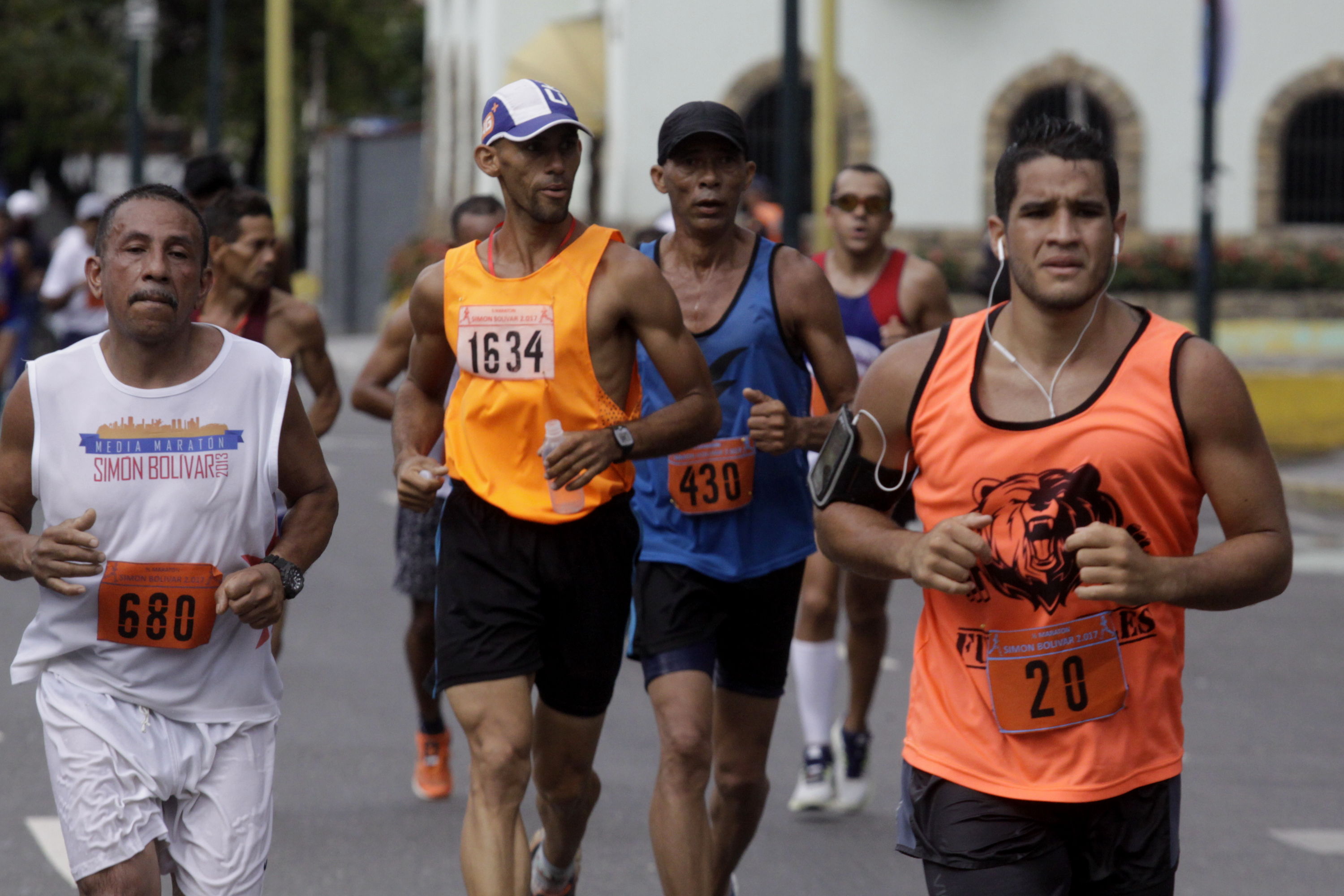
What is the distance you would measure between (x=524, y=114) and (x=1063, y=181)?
5.33ft

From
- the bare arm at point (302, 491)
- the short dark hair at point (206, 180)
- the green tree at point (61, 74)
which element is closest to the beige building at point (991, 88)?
the green tree at point (61, 74)

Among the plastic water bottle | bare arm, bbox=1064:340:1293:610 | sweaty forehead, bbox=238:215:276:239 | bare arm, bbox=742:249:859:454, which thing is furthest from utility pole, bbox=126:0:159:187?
bare arm, bbox=1064:340:1293:610

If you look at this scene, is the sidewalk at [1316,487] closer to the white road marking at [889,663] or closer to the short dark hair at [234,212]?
the white road marking at [889,663]

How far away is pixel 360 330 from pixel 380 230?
1.93 m

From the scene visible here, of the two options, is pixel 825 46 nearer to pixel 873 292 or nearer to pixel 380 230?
pixel 873 292

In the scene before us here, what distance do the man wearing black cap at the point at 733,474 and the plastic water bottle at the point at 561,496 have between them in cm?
51

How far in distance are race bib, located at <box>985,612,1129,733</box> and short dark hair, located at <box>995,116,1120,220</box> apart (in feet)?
2.36

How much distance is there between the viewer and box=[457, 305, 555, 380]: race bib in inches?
182

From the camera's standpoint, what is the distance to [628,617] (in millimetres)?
5086

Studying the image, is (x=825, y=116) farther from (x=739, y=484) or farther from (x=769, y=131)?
(x=739, y=484)

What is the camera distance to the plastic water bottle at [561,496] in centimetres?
459

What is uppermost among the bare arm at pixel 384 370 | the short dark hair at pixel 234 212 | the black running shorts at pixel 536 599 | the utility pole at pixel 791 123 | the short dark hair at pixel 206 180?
the utility pole at pixel 791 123

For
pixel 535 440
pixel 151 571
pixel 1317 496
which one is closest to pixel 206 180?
pixel 535 440

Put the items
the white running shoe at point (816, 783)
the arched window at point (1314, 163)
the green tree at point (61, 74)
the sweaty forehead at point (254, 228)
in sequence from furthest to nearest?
the green tree at point (61, 74), the arched window at point (1314, 163), the white running shoe at point (816, 783), the sweaty forehead at point (254, 228)
